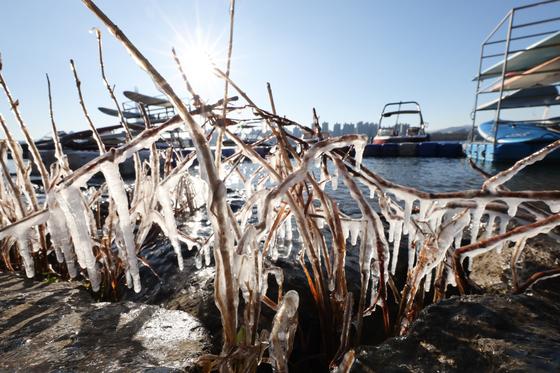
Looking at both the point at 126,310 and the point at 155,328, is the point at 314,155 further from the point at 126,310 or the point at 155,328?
the point at 126,310

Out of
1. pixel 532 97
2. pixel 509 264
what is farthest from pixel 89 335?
pixel 532 97

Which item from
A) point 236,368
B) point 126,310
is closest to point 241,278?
point 236,368

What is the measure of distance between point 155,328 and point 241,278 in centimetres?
48

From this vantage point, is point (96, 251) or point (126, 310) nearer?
point (126, 310)

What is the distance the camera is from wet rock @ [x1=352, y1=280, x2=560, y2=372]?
68 centimetres

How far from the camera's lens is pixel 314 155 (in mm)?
699

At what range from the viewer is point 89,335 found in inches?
35.7

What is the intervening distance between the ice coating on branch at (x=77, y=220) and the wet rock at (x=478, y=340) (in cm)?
95

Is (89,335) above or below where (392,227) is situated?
below

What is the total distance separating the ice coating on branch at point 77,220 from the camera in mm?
794

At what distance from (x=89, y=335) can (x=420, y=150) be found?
15.0 meters

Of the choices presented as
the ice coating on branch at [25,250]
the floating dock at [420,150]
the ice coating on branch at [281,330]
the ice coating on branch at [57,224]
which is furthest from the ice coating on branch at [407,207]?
the floating dock at [420,150]

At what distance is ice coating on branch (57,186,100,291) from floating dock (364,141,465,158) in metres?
13.9

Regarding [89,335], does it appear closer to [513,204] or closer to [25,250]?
[25,250]
